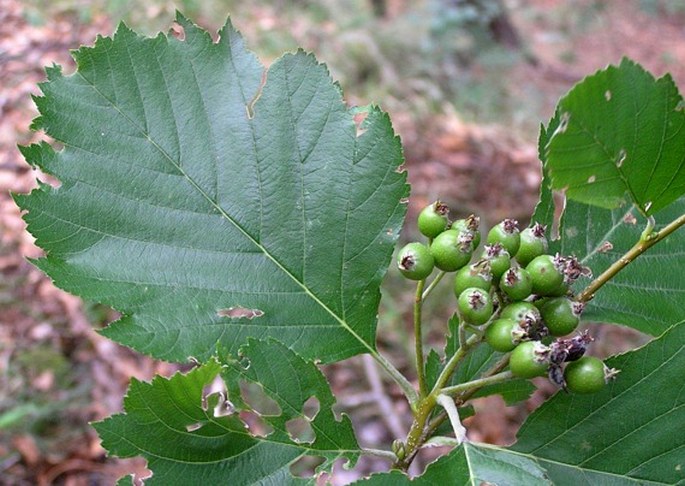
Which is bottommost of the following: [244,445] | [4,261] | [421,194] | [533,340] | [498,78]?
[244,445]

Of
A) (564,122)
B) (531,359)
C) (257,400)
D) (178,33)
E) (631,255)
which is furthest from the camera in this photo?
(257,400)

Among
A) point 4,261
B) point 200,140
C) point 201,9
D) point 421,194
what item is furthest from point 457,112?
point 200,140

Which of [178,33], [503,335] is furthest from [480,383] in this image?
[178,33]

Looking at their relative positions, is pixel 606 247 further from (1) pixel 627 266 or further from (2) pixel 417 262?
(2) pixel 417 262

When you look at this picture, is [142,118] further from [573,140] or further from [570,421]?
[570,421]

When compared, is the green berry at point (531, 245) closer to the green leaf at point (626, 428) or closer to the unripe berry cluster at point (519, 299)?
the unripe berry cluster at point (519, 299)

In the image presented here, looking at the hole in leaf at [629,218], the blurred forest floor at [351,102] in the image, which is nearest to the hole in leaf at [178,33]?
the hole in leaf at [629,218]

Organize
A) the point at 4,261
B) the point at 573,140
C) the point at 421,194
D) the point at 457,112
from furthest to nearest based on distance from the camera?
the point at 457,112, the point at 421,194, the point at 4,261, the point at 573,140

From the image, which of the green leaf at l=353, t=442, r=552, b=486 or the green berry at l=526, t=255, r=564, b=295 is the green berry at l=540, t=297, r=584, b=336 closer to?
the green berry at l=526, t=255, r=564, b=295
